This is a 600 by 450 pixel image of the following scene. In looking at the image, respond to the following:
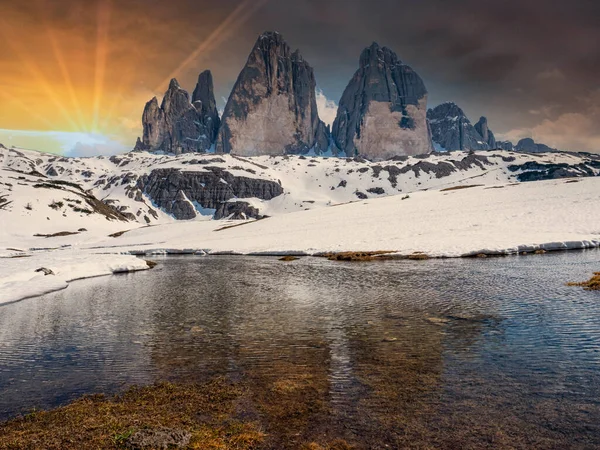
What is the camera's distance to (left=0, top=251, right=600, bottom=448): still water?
7766 millimetres

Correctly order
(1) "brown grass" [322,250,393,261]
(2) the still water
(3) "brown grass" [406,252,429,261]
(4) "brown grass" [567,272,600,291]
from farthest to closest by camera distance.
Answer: (1) "brown grass" [322,250,393,261] < (3) "brown grass" [406,252,429,261] < (4) "brown grass" [567,272,600,291] < (2) the still water

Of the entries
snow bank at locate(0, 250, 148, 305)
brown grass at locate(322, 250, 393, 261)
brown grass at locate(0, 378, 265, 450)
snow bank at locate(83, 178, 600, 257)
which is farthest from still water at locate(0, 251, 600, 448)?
snow bank at locate(83, 178, 600, 257)

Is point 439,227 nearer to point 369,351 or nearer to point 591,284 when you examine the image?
point 591,284

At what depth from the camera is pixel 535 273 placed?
87.2 ft

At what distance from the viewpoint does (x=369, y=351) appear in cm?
1226

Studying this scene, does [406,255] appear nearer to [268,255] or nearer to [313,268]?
[313,268]

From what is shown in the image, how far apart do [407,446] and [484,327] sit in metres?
9.30

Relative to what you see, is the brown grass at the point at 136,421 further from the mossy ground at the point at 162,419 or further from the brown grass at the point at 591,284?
the brown grass at the point at 591,284

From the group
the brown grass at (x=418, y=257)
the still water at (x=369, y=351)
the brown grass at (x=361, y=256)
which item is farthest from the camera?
the brown grass at (x=361, y=256)

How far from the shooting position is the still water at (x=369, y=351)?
25.5ft

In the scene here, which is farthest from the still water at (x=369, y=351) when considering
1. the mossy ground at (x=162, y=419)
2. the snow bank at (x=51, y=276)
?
the snow bank at (x=51, y=276)

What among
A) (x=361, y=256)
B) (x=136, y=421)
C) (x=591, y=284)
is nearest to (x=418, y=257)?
(x=361, y=256)

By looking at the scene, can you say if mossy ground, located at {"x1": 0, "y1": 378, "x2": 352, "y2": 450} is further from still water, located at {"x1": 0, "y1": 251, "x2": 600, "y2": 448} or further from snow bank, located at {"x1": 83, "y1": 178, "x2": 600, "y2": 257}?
snow bank, located at {"x1": 83, "y1": 178, "x2": 600, "y2": 257}

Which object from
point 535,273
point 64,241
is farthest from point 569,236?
point 64,241
